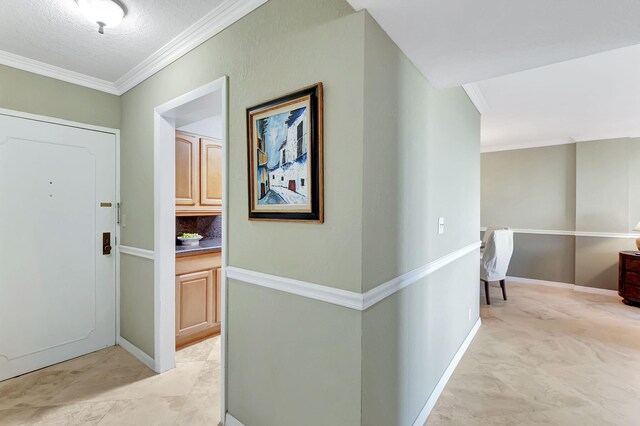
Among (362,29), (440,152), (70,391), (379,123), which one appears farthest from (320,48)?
(70,391)

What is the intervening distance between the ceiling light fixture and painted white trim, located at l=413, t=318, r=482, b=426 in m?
2.86

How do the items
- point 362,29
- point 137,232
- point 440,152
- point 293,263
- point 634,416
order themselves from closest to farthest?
point 362,29 → point 293,263 → point 634,416 → point 440,152 → point 137,232

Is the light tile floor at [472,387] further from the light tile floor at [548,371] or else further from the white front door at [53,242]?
the white front door at [53,242]

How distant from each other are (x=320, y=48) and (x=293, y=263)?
990 mm

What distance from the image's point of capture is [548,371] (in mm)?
2475

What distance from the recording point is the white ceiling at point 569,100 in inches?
99.3

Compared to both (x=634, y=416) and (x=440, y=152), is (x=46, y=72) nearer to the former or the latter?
(x=440, y=152)

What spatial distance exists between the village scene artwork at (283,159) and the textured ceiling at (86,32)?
0.84 m

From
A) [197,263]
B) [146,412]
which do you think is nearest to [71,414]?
[146,412]

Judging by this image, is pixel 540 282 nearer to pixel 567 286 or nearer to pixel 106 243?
pixel 567 286

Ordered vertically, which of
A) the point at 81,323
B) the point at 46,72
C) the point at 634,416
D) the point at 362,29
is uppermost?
the point at 46,72

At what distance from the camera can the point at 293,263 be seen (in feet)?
4.91

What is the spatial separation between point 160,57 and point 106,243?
171 centimetres

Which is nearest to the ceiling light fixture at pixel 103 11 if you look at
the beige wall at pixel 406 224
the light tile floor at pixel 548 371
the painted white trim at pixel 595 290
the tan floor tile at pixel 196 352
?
the beige wall at pixel 406 224
